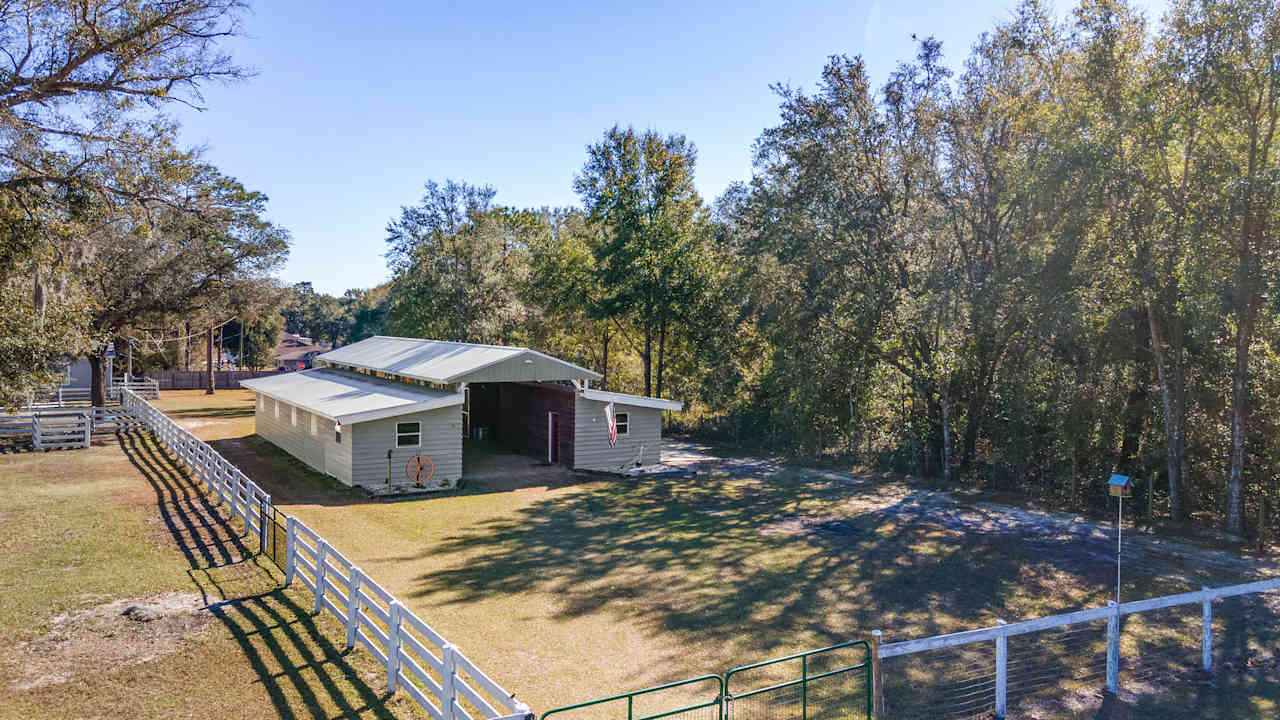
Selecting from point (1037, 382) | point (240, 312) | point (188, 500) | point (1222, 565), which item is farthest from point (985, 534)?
point (240, 312)

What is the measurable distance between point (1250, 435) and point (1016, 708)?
13269 millimetres

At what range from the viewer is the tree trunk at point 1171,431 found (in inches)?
641

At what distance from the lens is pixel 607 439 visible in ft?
71.0

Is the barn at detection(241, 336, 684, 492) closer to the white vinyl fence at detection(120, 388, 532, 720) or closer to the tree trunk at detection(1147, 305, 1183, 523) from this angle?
the white vinyl fence at detection(120, 388, 532, 720)

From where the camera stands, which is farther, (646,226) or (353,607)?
(646,226)

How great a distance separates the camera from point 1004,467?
20172 millimetres

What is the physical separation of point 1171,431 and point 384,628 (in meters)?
17.4

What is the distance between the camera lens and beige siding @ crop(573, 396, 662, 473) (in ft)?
69.7

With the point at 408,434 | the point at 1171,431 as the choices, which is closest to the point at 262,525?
the point at 408,434

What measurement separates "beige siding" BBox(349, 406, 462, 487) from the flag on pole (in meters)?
4.38

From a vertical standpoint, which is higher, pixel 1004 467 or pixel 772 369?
pixel 772 369

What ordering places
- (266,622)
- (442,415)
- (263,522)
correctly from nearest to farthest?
1. (266,622)
2. (263,522)
3. (442,415)

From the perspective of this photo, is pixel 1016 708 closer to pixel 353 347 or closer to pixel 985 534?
pixel 985 534

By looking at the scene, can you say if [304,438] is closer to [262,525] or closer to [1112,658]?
[262,525]
